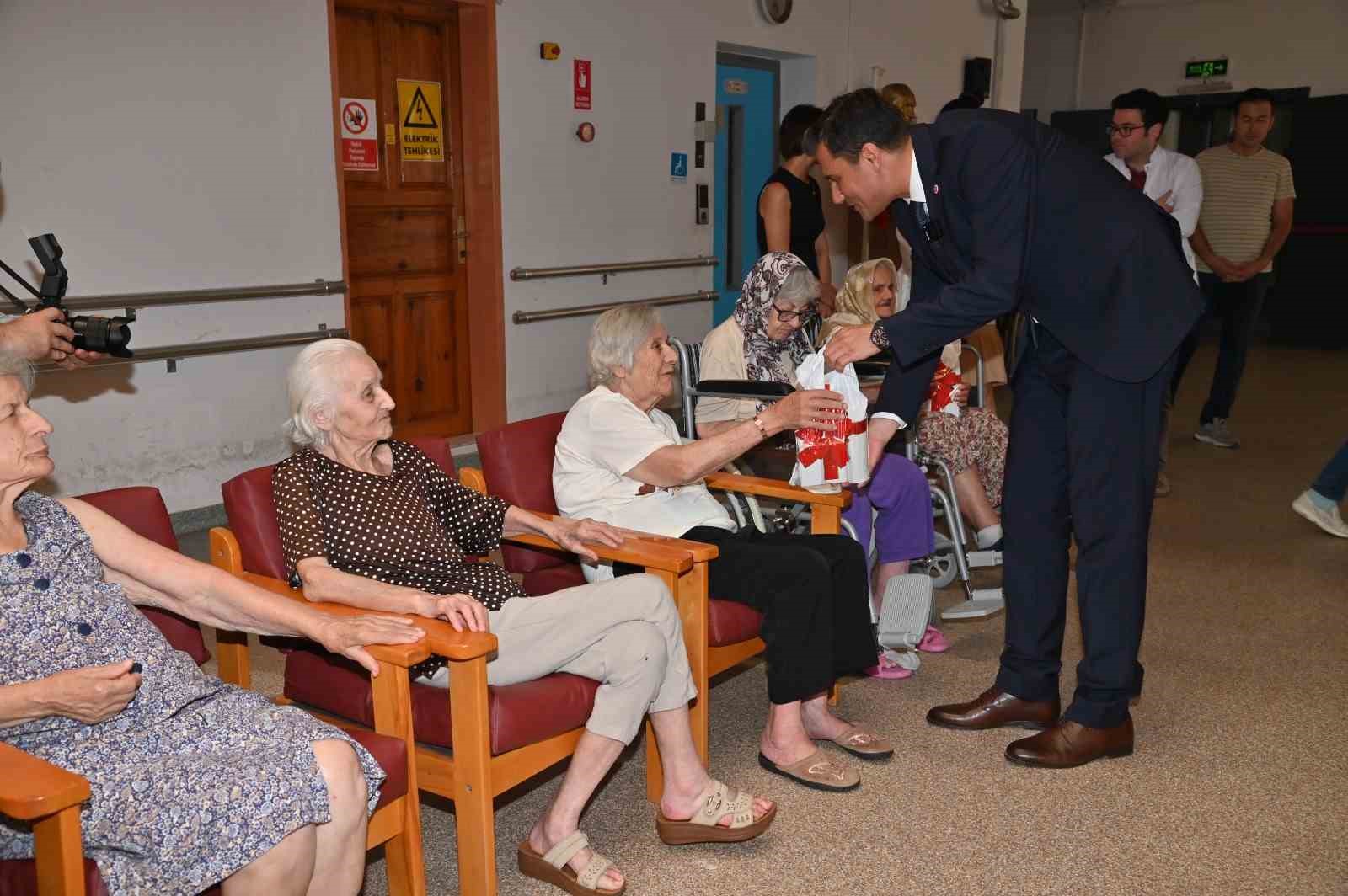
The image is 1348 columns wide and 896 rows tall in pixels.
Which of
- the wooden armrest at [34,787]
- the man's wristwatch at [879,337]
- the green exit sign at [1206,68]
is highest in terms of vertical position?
the green exit sign at [1206,68]

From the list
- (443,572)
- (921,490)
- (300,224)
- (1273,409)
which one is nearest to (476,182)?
(300,224)

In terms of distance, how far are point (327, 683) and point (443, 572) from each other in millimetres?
297

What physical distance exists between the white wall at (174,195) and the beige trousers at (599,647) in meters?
2.72

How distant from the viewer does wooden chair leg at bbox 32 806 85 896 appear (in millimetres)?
1441

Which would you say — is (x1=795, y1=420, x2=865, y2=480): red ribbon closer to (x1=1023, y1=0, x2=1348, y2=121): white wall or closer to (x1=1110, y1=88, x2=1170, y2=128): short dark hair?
(x1=1110, y1=88, x2=1170, y2=128): short dark hair

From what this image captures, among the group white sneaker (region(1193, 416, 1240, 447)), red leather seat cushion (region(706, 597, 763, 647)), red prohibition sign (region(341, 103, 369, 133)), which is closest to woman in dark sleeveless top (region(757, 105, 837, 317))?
red prohibition sign (region(341, 103, 369, 133))

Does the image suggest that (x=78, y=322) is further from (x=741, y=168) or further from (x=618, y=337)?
(x=741, y=168)

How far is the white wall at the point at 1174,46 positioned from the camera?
10.5 meters

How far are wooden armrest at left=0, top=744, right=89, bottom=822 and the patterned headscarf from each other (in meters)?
2.40

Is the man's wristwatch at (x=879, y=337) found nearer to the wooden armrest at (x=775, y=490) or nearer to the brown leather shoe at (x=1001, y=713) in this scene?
the wooden armrest at (x=775, y=490)

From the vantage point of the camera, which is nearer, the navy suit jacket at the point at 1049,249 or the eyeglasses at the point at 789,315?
A: the navy suit jacket at the point at 1049,249

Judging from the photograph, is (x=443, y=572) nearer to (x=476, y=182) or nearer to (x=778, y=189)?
(x=778, y=189)

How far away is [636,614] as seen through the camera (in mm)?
2240

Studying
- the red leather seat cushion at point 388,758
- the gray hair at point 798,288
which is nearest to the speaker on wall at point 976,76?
the gray hair at point 798,288
